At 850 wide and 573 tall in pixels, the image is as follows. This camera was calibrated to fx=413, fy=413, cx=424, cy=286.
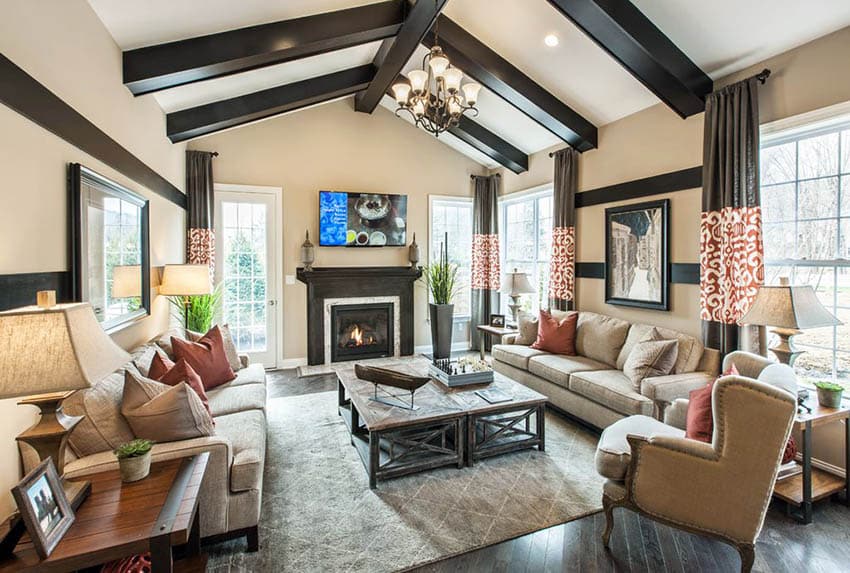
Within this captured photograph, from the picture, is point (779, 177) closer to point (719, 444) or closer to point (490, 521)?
point (719, 444)

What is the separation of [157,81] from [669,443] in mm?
4224

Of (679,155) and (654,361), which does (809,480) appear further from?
(679,155)

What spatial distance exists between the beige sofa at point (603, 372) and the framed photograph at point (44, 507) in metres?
3.46

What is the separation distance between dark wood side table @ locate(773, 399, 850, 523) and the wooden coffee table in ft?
5.04

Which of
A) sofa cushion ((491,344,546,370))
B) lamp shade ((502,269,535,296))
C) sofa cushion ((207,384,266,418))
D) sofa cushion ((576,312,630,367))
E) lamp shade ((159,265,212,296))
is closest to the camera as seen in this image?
sofa cushion ((207,384,266,418))

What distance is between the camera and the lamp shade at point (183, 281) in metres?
3.95

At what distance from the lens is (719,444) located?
78.7 inches

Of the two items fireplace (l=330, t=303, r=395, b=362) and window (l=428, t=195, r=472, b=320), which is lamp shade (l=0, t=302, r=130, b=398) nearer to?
fireplace (l=330, t=303, r=395, b=362)

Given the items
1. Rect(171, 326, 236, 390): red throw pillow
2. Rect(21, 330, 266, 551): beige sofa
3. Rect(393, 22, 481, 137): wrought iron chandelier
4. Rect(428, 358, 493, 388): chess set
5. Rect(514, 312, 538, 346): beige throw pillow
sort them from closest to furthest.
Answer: Rect(21, 330, 266, 551): beige sofa, Rect(393, 22, 481, 137): wrought iron chandelier, Rect(171, 326, 236, 390): red throw pillow, Rect(428, 358, 493, 388): chess set, Rect(514, 312, 538, 346): beige throw pillow

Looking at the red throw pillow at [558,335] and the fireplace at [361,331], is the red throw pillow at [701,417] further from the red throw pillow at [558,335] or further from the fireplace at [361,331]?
the fireplace at [361,331]

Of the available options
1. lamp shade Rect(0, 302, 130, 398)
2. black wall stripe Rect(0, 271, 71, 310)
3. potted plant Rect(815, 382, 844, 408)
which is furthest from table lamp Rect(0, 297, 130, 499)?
potted plant Rect(815, 382, 844, 408)

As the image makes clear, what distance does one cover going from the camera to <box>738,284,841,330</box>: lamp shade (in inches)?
99.7

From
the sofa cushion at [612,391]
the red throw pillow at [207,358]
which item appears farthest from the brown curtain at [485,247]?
the red throw pillow at [207,358]

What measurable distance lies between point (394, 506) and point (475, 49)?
4.35 metres
